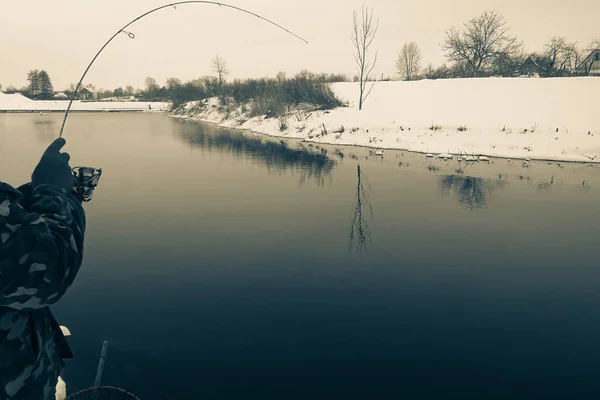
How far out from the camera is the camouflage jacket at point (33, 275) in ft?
5.30

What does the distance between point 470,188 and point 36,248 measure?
18096 mm

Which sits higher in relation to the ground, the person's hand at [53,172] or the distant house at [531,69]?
the distant house at [531,69]

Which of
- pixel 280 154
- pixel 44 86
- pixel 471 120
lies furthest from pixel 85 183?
pixel 44 86

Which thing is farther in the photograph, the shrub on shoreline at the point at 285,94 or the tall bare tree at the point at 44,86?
the tall bare tree at the point at 44,86

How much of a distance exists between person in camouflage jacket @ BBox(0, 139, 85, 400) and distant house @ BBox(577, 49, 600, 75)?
63749 mm

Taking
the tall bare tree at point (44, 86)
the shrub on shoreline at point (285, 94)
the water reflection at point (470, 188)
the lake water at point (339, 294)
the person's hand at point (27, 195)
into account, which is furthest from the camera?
the tall bare tree at point (44, 86)

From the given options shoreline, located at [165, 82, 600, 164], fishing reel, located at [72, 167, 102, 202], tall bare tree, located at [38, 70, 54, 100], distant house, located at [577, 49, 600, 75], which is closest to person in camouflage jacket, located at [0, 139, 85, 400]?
fishing reel, located at [72, 167, 102, 202]

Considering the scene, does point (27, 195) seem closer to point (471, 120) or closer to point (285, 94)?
point (471, 120)

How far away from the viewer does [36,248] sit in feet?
5.49

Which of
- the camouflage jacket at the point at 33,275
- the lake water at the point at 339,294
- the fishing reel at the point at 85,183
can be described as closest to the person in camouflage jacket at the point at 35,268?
the camouflage jacket at the point at 33,275

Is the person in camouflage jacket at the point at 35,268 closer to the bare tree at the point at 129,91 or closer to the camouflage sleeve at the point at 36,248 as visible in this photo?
the camouflage sleeve at the point at 36,248

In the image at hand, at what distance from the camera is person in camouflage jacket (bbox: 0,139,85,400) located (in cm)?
162

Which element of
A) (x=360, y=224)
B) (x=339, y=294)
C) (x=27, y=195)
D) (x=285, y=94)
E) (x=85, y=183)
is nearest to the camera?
(x=27, y=195)

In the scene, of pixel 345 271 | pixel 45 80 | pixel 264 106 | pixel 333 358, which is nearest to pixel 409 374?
pixel 333 358
